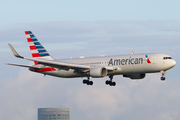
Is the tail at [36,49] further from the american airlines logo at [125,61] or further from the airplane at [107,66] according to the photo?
the american airlines logo at [125,61]

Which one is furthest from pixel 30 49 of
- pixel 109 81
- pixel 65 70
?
pixel 109 81

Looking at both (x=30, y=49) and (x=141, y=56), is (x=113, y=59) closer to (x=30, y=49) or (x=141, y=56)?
(x=141, y=56)

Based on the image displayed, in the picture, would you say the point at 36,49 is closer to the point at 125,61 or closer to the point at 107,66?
the point at 107,66

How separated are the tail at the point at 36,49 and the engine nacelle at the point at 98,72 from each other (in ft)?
52.9

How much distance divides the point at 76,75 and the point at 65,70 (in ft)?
8.87

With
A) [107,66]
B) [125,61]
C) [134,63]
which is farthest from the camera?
[107,66]

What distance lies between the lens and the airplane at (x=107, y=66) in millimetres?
71688

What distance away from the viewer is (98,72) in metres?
73.5

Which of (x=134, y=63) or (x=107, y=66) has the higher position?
(x=107, y=66)

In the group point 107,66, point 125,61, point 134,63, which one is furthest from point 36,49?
Result: point 134,63

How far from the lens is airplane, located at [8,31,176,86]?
235 ft

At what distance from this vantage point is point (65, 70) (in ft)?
264

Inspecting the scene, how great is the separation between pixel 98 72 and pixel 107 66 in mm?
3314

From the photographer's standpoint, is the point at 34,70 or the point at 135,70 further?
the point at 34,70
